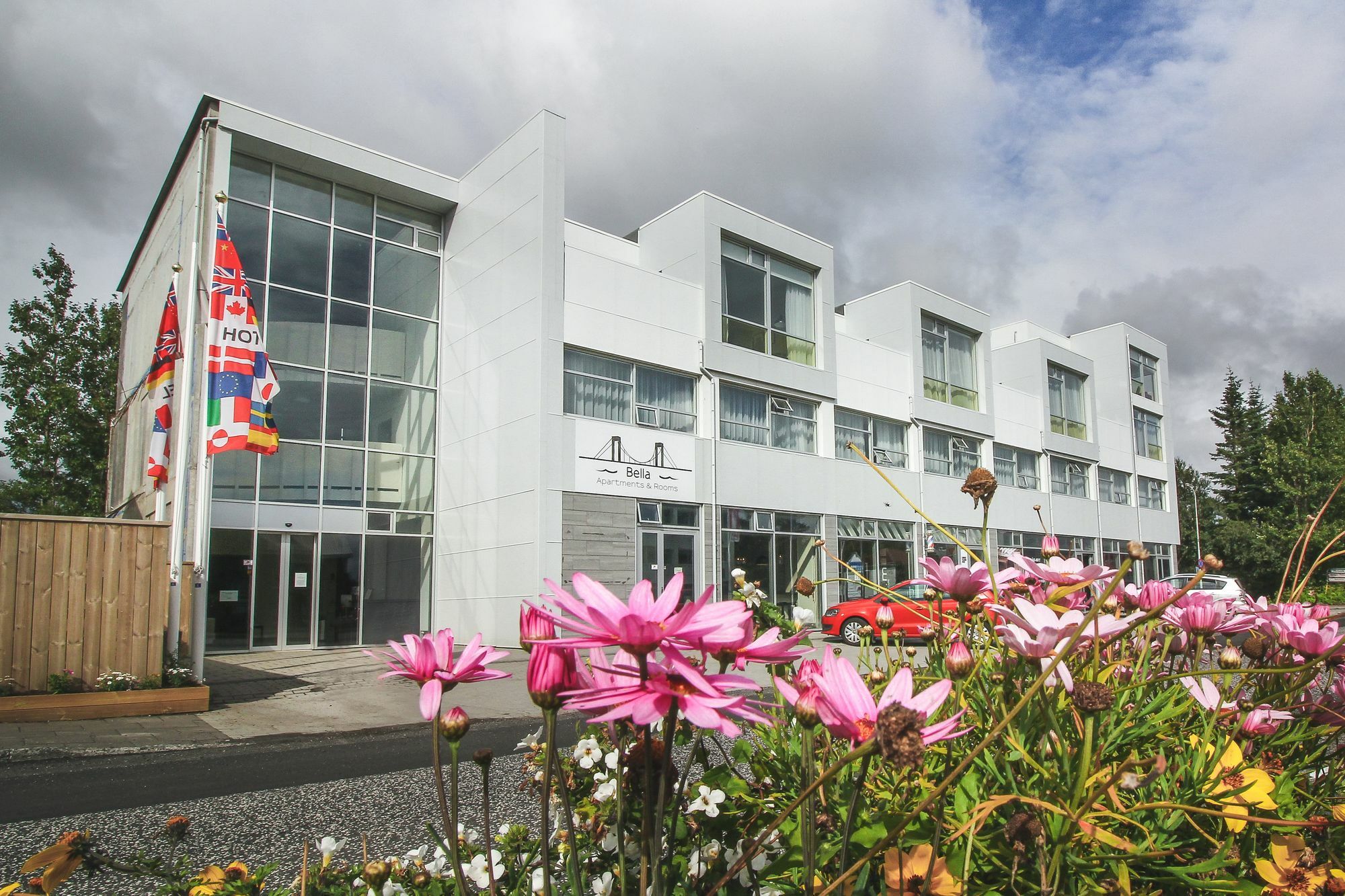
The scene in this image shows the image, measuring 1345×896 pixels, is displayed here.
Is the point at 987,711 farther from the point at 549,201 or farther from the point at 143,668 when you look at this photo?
the point at 549,201

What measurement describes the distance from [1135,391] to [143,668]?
124 feet

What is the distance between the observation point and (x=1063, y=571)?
5.45ft

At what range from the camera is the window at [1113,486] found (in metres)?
34.3

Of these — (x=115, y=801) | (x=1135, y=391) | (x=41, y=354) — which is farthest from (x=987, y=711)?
(x=1135, y=391)

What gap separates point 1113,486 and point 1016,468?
26.3 feet

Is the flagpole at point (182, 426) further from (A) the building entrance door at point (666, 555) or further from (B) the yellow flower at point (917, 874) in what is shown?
(B) the yellow flower at point (917, 874)

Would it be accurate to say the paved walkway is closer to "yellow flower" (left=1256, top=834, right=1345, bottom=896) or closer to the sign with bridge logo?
the sign with bridge logo

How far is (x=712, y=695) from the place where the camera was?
2.78ft

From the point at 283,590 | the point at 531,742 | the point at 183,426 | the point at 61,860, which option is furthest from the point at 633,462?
the point at 61,860

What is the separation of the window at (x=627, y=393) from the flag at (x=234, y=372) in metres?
6.13

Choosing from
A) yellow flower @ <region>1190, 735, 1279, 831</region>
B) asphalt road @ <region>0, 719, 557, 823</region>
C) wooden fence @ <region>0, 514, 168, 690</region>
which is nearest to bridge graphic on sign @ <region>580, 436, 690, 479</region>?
wooden fence @ <region>0, 514, 168, 690</region>

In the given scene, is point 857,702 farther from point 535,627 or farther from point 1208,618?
point 1208,618

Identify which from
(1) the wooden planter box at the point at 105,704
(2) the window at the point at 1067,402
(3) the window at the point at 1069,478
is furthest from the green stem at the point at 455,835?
(2) the window at the point at 1067,402

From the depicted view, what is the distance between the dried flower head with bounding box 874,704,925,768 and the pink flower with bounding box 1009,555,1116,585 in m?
0.93
